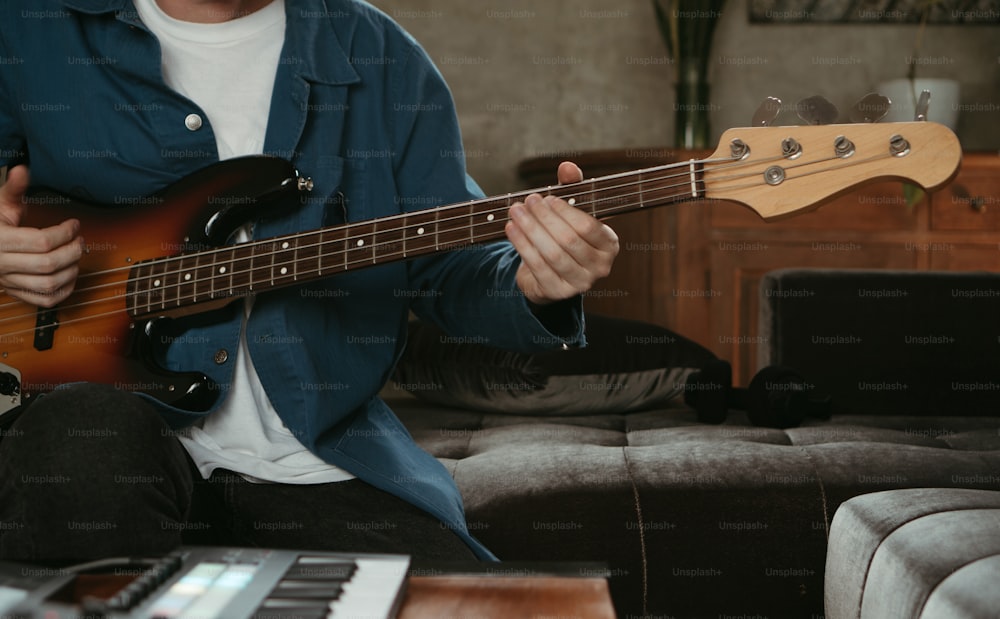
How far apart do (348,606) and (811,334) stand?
5.35ft

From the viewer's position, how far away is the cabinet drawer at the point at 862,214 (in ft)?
9.25

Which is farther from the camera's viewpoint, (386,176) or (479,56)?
(479,56)

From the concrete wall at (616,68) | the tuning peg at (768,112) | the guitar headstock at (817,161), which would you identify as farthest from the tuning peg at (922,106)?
the concrete wall at (616,68)

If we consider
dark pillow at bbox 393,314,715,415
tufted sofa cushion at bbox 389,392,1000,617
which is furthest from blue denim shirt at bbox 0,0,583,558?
dark pillow at bbox 393,314,715,415

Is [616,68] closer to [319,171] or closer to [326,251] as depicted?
[319,171]

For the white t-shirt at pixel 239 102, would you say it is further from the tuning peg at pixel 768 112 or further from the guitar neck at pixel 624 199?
the tuning peg at pixel 768 112

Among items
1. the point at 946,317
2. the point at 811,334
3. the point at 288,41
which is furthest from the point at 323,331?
the point at 946,317

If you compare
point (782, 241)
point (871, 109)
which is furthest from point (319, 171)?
point (782, 241)

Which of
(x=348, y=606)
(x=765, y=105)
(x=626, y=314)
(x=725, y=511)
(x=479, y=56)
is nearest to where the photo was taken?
(x=348, y=606)

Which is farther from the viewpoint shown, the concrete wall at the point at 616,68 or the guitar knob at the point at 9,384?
the concrete wall at the point at 616,68

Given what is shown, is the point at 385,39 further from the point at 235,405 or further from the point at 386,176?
the point at 235,405

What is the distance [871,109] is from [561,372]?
3.72ft

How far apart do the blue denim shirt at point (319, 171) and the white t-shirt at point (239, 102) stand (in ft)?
0.09

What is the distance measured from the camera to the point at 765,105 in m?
0.92
